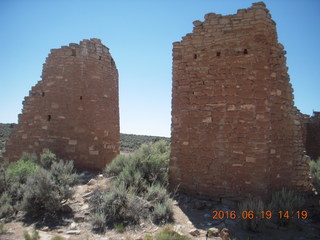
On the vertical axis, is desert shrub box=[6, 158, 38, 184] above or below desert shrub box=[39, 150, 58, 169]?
below

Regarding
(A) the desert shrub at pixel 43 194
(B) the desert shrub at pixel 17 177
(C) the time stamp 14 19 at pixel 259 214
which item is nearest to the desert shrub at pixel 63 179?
(A) the desert shrub at pixel 43 194

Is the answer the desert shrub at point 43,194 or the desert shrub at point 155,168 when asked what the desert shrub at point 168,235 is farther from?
the desert shrub at point 43,194

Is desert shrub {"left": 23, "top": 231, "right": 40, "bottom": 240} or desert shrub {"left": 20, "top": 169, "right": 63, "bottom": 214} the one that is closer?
desert shrub {"left": 23, "top": 231, "right": 40, "bottom": 240}

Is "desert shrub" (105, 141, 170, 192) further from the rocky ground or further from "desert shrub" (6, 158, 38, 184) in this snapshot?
"desert shrub" (6, 158, 38, 184)

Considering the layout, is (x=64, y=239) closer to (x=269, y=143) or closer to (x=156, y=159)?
(x=156, y=159)

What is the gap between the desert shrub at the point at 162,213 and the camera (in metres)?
4.93

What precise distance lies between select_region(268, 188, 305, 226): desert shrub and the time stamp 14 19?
61 mm

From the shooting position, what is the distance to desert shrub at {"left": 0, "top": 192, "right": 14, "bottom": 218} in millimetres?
5385

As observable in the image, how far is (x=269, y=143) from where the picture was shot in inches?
211

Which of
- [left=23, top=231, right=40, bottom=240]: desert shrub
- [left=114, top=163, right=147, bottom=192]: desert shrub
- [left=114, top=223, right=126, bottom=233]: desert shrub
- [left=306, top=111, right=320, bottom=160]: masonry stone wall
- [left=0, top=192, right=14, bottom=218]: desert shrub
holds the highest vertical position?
[left=306, top=111, right=320, bottom=160]: masonry stone wall

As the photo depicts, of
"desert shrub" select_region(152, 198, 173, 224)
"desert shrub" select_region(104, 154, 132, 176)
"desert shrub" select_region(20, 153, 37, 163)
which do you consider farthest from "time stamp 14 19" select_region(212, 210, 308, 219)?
"desert shrub" select_region(20, 153, 37, 163)

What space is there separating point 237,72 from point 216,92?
0.60 m

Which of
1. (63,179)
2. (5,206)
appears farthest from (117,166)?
(5,206)

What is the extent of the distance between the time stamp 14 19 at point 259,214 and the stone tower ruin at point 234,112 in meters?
0.46
